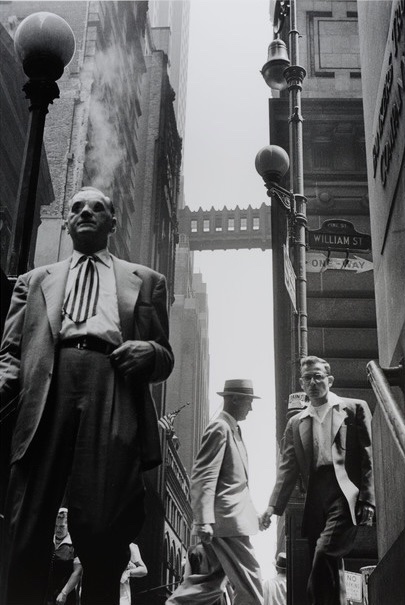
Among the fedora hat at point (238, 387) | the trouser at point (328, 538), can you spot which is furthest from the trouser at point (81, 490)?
the fedora hat at point (238, 387)

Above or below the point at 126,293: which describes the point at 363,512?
below

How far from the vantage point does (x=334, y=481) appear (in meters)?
5.66

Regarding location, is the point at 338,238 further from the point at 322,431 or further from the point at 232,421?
the point at 322,431

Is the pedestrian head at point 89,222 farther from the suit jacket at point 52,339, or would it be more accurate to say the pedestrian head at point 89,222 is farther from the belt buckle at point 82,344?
the belt buckle at point 82,344

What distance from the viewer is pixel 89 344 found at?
140 inches

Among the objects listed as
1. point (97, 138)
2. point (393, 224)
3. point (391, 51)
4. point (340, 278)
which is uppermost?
point (97, 138)

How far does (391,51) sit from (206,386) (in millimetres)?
113176

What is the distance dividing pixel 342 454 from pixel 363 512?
1.42 feet

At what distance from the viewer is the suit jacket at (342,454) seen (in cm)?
557

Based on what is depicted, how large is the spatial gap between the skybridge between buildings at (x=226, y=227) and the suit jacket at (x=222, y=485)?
8273 cm

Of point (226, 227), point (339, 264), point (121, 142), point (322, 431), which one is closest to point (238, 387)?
point (322, 431)

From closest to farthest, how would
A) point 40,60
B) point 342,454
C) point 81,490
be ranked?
1. point 81,490
2. point 342,454
3. point 40,60

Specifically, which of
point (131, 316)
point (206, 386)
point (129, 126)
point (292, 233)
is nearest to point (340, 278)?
point (292, 233)

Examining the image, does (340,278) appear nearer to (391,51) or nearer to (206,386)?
(391,51)
